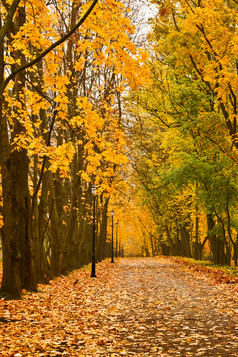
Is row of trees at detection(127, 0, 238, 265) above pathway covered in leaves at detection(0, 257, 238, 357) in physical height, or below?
above

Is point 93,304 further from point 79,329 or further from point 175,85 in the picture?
point 175,85

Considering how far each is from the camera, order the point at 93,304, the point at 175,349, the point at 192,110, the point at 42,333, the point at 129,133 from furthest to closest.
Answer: the point at 129,133 < the point at 192,110 < the point at 93,304 < the point at 42,333 < the point at 175,349

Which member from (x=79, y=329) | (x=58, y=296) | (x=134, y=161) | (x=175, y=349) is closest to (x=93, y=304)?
(x=58, y=296)

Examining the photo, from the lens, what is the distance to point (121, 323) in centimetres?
840

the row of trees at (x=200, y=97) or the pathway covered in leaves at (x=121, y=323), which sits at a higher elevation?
the row of trees at (x=200, y=97)

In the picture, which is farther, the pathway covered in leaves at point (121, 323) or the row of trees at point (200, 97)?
the row of trees at point (200, 97)

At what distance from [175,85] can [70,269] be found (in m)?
12.0

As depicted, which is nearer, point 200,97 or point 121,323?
point 121,323

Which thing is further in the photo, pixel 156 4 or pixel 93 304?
pixel 156 4

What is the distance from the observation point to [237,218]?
24.9m

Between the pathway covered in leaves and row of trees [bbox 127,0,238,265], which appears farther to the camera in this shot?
row of trees [bbox 127,0,238,265]

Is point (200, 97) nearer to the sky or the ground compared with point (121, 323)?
nearer to the sky

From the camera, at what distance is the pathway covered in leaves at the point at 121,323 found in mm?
6285

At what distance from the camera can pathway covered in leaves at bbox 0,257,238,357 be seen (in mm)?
6285
